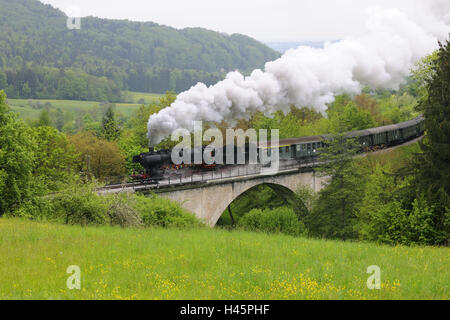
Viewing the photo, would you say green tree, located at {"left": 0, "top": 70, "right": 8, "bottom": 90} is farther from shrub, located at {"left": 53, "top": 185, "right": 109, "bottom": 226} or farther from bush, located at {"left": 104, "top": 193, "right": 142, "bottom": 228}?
bush, located at {"left": 104, "top": 193, "right": 142, "bottom": 228}

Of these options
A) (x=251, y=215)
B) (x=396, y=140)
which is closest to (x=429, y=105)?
(x=251, y=215)

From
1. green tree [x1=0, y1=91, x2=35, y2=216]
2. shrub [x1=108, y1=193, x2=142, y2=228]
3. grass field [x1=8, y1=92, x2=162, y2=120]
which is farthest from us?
grass field [x1=8, y1=92, x2=162, y2=120]

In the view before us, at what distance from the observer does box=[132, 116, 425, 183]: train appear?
28.0 m

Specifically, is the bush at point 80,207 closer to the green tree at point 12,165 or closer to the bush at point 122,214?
the bush at point 122,214

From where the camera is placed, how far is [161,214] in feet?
82.7

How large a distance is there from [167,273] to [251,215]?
94.3 feet

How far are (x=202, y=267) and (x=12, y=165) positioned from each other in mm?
16481

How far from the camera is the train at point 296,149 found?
28.0 meters

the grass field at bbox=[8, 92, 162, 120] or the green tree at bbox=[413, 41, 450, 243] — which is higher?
the grass field at bbox=[8, 92, 162, 120]

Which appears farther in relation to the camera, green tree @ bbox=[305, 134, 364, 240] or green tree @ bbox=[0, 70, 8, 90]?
green tree @ bbox=[0, 70, 8, 90]

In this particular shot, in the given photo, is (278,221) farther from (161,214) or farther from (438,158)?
(438,158)

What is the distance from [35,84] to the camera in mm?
137125

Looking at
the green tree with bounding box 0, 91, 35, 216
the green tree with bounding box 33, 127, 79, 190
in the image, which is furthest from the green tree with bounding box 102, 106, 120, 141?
the green tree with bounding box 0, 91, 35, 216

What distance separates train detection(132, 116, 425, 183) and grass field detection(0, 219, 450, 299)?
11492mm
